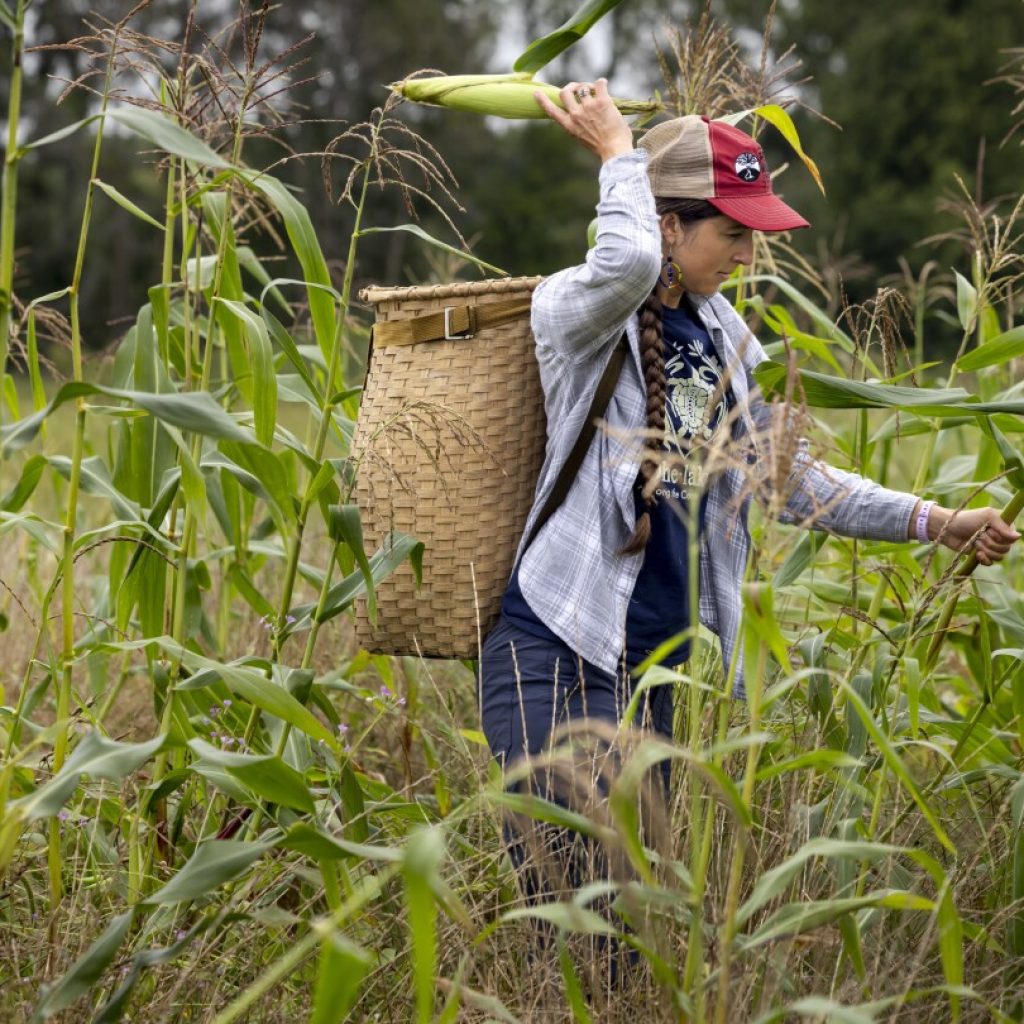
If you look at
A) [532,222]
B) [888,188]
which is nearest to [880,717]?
[888,188]

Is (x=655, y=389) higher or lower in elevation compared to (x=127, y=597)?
higher

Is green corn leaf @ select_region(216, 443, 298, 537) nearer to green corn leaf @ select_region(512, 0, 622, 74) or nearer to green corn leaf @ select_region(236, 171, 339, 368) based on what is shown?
green corn leaf @ select_region(236, 171, 339, 368)

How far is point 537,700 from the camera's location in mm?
2658

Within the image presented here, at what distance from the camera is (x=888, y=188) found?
84.5 ft

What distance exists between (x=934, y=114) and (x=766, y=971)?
26.0 m

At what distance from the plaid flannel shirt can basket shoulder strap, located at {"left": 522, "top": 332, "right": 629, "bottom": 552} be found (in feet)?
0.04

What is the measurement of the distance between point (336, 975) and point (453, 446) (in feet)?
4.24

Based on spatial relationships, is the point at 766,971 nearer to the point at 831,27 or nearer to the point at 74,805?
the point at 74,805

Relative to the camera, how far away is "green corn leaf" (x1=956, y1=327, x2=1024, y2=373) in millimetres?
2801

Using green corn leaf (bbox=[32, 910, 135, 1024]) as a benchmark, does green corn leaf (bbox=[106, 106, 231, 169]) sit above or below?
above

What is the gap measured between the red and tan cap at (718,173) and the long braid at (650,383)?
222 mm

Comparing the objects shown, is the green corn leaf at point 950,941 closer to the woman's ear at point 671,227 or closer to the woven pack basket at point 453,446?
the woven pack basket at point 453,446

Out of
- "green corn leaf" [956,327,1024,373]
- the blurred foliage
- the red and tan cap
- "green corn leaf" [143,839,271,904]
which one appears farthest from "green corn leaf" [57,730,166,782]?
the blurred foliage

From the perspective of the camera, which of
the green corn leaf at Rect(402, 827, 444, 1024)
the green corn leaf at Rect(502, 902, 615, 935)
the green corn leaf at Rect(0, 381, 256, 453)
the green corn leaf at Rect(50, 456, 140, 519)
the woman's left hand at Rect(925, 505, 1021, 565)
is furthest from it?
the woman's left hand at Rect(925, 505, 1021, 565)
